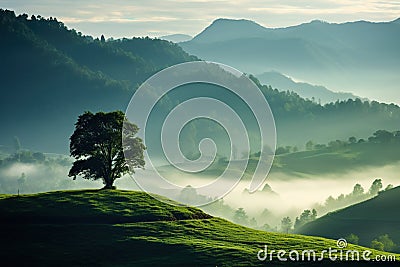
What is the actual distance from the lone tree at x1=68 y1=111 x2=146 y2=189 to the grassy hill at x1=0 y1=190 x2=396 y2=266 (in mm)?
Result: 2726

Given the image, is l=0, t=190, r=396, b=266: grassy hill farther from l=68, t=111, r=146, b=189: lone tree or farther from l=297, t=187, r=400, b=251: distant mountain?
l=297, t=187, r=400, b=251: distant mountain

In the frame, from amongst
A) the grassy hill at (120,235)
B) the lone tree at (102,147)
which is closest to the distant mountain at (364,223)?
the grassy hill at (120,235)

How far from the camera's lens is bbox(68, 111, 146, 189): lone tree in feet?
269

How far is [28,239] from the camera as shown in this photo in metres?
67.8

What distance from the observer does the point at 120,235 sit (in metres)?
69.8

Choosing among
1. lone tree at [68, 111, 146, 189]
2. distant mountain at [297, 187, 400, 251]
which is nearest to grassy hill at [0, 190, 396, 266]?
lone tree at [68, 111, 146, 189]

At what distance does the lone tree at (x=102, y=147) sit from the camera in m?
81.9

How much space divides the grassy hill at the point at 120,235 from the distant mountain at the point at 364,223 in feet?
313

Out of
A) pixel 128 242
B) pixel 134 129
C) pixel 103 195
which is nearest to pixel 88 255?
pixel 128 242

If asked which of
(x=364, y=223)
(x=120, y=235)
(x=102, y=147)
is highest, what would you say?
(x=102, y=147)

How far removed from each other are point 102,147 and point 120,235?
51.6 feet

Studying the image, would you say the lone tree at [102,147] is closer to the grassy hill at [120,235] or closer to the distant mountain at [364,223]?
the grassy hill at [120,235]

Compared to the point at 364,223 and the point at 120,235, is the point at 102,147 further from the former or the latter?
the point at 364,223

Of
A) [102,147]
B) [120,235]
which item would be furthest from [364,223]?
[120,235]
